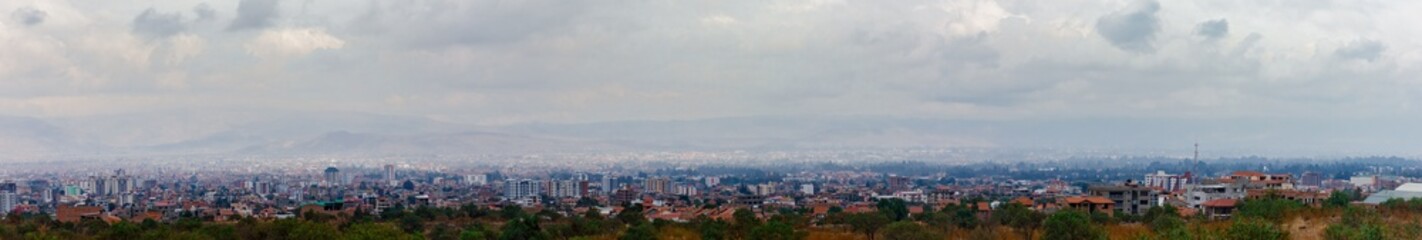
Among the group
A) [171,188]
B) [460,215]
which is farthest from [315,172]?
[460,215]

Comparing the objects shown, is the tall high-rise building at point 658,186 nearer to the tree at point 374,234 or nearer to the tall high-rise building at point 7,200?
the tall high-rise building at point 7,200

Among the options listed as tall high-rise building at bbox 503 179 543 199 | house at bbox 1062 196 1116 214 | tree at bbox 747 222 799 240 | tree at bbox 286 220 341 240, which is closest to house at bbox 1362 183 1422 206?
house at bbox 1062 196 1116 214

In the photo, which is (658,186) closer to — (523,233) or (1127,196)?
(1127,196)

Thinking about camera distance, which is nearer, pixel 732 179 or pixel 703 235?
pixel 703 235

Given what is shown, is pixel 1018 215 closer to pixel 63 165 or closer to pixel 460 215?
pixel 460 215

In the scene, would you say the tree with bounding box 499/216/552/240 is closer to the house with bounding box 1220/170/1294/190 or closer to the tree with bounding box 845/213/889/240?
the tree with bounding box 845/213/889/240

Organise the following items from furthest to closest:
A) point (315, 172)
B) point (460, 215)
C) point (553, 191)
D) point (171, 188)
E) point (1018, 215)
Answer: point (315, 172) → point (171, 188) → point (553, 191) → point (460, 215) → point (1018, 215)
